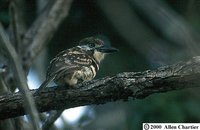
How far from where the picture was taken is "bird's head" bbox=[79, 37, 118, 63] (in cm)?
469

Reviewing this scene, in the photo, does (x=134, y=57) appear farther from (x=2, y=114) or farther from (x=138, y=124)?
(x=2, y=114)

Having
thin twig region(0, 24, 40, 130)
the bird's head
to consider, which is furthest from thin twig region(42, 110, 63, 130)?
thin twig region(0, 24, 40, 130)

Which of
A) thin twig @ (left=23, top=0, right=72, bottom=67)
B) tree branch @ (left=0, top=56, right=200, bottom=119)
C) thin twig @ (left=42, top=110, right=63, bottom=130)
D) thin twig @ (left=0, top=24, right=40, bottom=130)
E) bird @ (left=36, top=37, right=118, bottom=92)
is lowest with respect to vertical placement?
thin twig @ (left=0, top=24, right=40, bottom=130)

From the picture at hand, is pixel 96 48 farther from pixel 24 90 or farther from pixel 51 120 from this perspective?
pixel 24 90

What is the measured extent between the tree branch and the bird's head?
94 centimetres

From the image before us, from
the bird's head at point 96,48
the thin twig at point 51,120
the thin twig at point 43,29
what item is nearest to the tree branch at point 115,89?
the thin twig at point 51,120

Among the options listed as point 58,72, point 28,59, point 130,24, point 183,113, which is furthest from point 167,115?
point 130,24

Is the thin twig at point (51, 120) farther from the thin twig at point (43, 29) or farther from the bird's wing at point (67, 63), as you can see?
the thin twig at point (43, 29)

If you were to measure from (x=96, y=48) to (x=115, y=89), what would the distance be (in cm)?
122

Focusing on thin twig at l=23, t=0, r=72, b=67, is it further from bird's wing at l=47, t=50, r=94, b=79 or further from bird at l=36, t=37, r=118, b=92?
bird's wing at l=47, t=50, r=94, b=79

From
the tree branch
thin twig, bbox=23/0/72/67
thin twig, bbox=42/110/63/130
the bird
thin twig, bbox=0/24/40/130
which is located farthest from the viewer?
thin twig, bbox=23/0/72/67

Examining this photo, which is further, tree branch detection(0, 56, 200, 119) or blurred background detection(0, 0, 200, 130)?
blurred background detection(0, 0, 200, 130)

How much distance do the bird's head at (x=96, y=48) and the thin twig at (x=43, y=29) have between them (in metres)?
0.58

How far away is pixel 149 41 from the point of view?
3.46 metres
